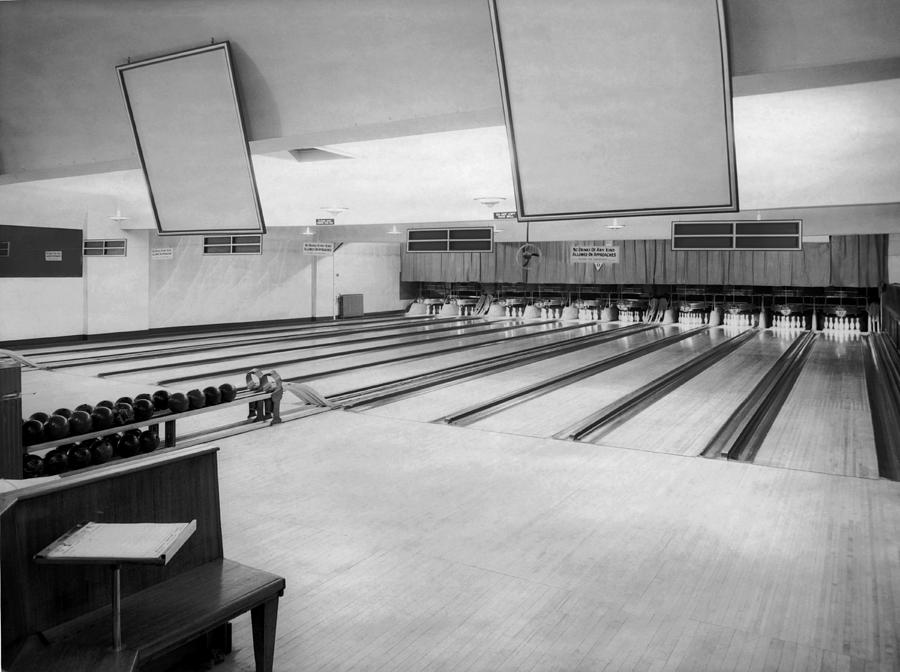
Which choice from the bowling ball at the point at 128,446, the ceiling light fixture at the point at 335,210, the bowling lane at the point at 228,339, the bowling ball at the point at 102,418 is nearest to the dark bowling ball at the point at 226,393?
the bowling ball at the point at 128,446

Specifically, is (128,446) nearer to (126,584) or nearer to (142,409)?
(142,409)

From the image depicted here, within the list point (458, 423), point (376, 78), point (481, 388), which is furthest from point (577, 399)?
point (376, 78)

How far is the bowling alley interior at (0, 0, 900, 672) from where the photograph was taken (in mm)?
2381

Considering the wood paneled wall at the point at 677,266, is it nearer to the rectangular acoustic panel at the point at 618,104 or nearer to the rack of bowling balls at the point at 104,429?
the rack of bowling balls at the point at 104,429

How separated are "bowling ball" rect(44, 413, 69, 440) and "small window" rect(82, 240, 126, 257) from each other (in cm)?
962

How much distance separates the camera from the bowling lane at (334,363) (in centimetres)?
877

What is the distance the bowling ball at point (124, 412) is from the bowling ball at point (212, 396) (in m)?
0.77

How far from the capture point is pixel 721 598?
9.57 ft

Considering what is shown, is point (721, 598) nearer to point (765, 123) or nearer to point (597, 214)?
point (597, 214)

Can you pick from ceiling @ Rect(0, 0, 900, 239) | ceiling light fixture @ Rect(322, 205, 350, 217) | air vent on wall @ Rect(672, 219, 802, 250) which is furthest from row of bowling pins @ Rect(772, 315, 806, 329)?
ceiling light fixture @ Rect(322, 205, 350, 217)

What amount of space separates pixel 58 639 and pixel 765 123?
6.13 m

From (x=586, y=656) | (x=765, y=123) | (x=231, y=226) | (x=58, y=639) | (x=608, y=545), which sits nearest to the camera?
(x=58, y=639)

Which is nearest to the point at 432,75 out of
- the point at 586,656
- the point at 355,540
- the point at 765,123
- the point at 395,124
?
the point at 395,124

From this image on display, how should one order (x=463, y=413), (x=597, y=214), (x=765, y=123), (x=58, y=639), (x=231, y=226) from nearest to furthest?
(x=58, y=639), (x=597, y=214), (x=231, y=226), (x=765, y=123), (x=463, y=413)
